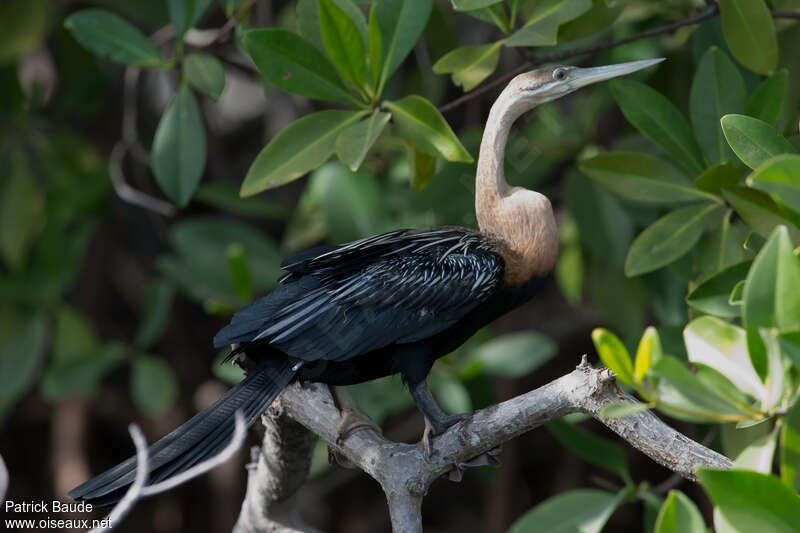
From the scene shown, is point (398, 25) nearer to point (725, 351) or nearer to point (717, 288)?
point (717, 288)

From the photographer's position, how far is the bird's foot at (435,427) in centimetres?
154

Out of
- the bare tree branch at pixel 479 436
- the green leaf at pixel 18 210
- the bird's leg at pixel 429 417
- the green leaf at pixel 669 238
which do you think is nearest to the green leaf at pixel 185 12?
the bare tree branch at pixel 479 436

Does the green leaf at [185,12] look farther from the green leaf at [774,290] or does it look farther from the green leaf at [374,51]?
the green leaf at [774,290]

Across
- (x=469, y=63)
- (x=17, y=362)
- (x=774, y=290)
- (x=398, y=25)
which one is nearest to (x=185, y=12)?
(x=398, y=25)

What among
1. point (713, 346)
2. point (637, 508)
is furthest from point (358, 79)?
point (637, 508)

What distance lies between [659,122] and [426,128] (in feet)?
1.57

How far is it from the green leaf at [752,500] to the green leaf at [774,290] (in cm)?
15

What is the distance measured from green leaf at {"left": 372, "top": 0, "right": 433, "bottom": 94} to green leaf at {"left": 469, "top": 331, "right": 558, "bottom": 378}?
113 centimetres

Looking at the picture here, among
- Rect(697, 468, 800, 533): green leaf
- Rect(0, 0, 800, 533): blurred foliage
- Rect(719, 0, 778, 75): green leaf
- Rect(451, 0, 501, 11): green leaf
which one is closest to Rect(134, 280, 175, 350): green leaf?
Rect(0, 0, 800, 533): blurred foliage

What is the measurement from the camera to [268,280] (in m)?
2.80

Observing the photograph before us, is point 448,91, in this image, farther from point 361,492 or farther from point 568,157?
point 361,492

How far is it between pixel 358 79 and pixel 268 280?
1.23 m

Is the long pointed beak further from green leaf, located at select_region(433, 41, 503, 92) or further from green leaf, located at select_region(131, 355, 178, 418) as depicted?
green leaf, located at select_region(131, 355, 178, 418)

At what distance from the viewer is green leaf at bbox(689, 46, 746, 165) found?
176 centimetres
